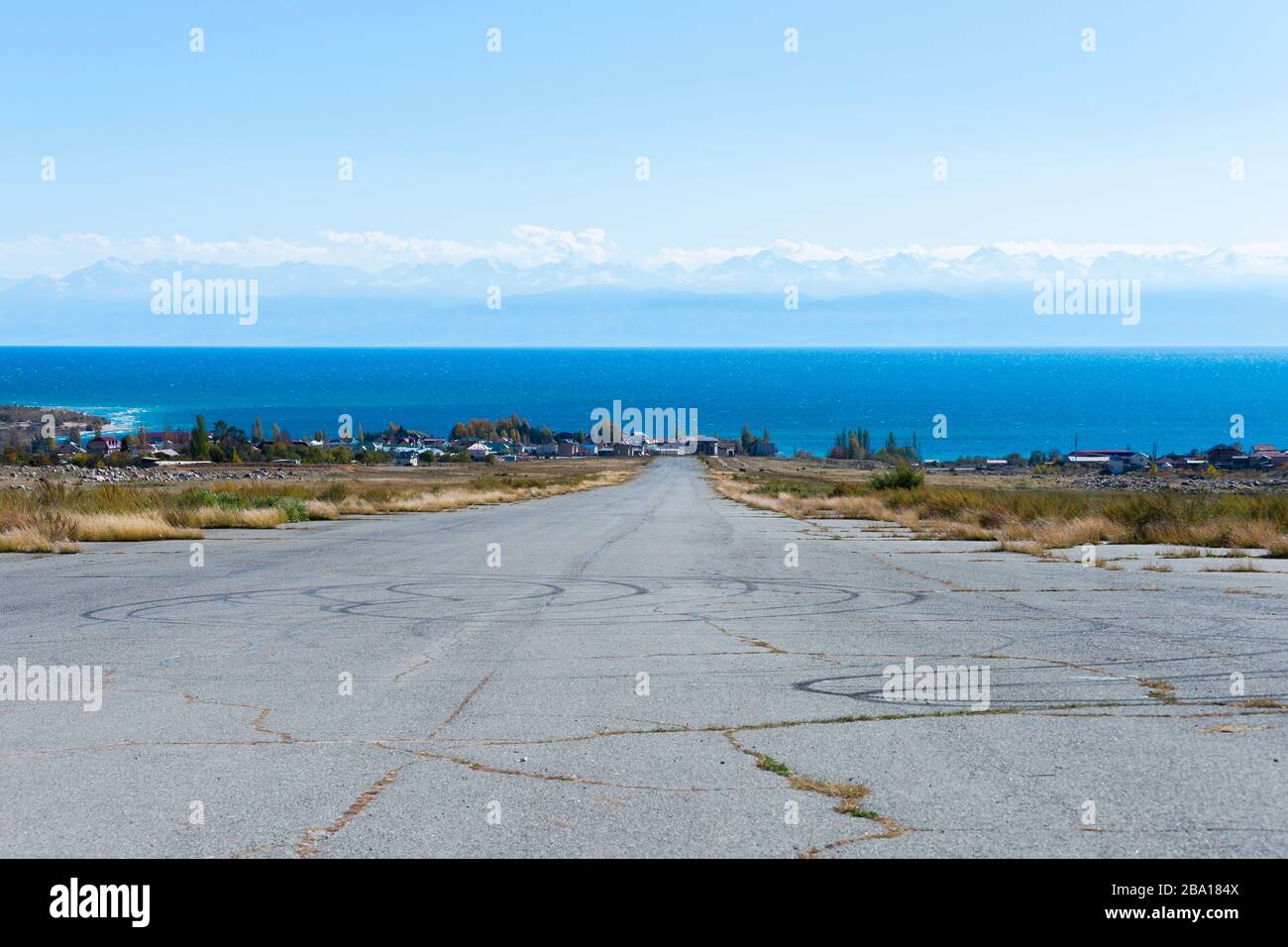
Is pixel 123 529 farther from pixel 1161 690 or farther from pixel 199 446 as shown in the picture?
pixel 199 446

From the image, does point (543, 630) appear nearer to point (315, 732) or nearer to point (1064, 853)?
point (315, 732)

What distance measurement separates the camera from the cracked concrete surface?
516 cm

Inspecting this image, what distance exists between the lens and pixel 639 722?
729 centimetres

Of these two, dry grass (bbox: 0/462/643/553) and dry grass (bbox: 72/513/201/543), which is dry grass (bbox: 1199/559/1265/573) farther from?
dry grass (bbox: 72/513/201/543)

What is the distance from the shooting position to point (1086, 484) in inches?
2899

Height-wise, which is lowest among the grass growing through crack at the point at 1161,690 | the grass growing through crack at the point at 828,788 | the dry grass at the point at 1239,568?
the dry grass at the point at 1239,568

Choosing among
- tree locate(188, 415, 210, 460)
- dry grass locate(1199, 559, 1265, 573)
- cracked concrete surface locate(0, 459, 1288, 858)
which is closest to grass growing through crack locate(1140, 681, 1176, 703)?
cracked concrete surface locate(0, 459, 1288, 858)

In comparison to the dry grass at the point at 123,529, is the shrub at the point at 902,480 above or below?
below

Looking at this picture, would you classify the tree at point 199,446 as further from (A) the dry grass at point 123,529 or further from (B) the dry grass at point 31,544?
(B) the dry grass at point 31,544

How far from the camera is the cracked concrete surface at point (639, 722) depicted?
5.16 m

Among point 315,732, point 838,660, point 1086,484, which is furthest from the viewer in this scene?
point 1086,484

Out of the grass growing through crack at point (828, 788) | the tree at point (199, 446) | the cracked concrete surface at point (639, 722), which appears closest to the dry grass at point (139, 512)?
the cracked concrete surface at point (639, 722)
